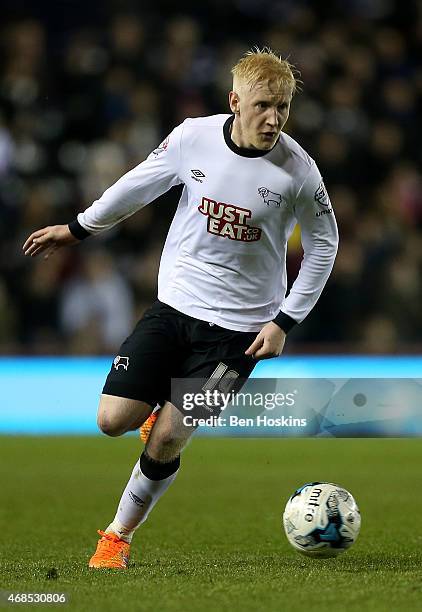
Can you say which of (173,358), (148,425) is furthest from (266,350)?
(148,425)

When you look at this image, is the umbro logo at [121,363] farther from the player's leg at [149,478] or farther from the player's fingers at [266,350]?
the player's fingers at [266,350]

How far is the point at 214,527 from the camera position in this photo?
6344 millimetres

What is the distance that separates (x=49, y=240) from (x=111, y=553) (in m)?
1.30

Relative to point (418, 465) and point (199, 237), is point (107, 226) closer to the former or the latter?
point (199, 237)

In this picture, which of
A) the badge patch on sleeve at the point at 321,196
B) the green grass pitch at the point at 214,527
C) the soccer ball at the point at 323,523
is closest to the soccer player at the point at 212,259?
the badge patch on sleeve at the point at 321,196

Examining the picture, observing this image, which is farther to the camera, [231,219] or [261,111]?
[231,219]

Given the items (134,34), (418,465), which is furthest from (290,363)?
(134,34)

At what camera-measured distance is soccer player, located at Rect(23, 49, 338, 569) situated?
503 centimetres

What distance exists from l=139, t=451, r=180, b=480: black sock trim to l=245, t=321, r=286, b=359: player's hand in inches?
24.2

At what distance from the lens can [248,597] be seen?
4191 millimetres

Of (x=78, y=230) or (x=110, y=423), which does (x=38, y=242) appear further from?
(x=110, y=423)

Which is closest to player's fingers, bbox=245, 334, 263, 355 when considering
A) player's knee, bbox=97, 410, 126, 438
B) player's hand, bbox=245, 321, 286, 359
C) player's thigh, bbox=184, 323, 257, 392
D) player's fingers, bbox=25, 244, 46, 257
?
player's hand, bbox=245, 321, 286, 359

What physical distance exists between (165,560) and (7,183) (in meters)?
7.13

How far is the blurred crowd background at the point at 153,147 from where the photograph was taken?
449 inches
